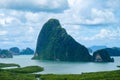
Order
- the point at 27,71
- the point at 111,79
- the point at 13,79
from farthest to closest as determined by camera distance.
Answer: the point at 27,71 < the point at 13,79 < the point at 111,79

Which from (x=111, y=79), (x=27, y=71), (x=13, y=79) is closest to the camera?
(x=111, y=79)

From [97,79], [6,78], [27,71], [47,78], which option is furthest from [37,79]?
[27,71]

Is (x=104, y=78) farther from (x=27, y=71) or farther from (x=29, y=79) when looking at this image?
(x=27, y=71)

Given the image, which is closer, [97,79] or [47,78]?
[97,79]

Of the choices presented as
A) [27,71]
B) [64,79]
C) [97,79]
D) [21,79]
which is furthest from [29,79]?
[27,71]

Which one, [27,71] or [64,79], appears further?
[27,71]

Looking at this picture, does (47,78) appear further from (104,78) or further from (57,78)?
(104,78)

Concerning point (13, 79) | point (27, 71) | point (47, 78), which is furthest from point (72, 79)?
point (27, 71)
